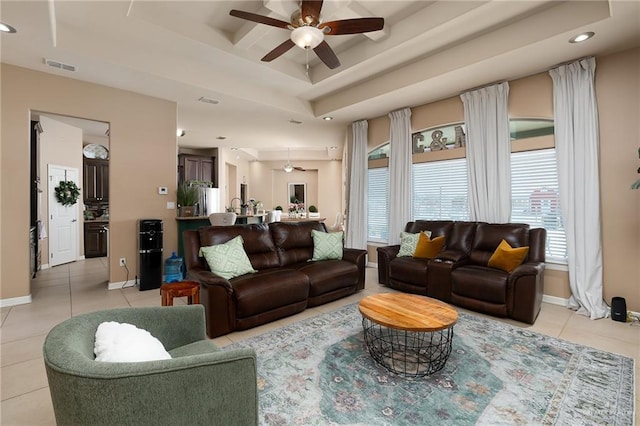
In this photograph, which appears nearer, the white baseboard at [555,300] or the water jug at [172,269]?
the white baseboard at [555,300]

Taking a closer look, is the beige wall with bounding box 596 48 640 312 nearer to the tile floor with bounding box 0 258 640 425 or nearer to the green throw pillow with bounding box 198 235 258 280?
the tile floor with bounding box 0 258 640 425

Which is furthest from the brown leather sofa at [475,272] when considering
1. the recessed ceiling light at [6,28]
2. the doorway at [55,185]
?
the doorway at [55,185]

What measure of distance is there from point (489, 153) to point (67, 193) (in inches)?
321

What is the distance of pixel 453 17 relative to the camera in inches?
120

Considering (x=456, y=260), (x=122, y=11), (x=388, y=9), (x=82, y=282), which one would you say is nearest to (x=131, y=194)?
(x=82, y=282)

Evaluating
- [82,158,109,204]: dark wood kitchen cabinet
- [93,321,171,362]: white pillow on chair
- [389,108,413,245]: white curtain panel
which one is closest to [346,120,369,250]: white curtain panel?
[389,108,413,245]: white curtain panel

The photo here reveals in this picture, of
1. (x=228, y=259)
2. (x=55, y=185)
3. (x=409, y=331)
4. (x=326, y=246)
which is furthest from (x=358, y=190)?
(x=55, y=185)

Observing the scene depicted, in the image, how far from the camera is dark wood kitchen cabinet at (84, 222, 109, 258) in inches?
274

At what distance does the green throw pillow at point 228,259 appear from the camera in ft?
10.2

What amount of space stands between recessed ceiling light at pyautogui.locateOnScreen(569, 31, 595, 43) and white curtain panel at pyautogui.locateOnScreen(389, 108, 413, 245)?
2405 mm

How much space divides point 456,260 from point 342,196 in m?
7.41

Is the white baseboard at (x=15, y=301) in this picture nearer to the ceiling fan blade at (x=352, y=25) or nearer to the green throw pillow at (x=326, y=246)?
the green throw pillow at (x=326, y=246)

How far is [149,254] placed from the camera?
14.4ft

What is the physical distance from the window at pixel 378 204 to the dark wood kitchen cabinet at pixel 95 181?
22.1ft
